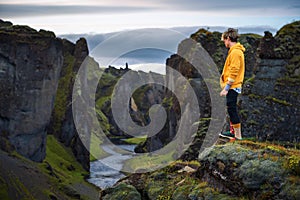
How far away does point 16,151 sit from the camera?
400ft

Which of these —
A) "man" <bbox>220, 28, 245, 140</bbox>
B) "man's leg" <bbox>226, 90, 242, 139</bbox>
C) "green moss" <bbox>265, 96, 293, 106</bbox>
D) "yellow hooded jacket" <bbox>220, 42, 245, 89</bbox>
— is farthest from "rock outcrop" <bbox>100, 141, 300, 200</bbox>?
"green moss" <bbox>265, 96, 293, 106</bbox>

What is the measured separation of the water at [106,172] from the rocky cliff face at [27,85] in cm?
1870

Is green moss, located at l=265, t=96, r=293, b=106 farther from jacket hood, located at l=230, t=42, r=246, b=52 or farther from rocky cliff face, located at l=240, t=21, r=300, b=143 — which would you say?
jacket hood, located at l=230, t=42, r=246, b=52

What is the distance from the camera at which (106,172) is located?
144 m

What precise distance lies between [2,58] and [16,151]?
2606cm

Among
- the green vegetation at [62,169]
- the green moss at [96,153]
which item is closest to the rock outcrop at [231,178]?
the green vegetation at [62,169]

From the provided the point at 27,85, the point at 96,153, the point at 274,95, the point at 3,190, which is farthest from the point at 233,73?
the point at 96,153

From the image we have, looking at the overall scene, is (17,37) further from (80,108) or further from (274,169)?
(274,169)

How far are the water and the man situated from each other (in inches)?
3816

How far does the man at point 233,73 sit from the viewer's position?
1975cm

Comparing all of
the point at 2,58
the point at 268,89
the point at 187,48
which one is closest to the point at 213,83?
the point at 187,48

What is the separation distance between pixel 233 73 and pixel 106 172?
127645 mm

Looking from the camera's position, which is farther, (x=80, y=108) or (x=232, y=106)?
(x=80, y=108)

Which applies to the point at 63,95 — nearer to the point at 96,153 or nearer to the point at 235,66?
the point at 96,153
